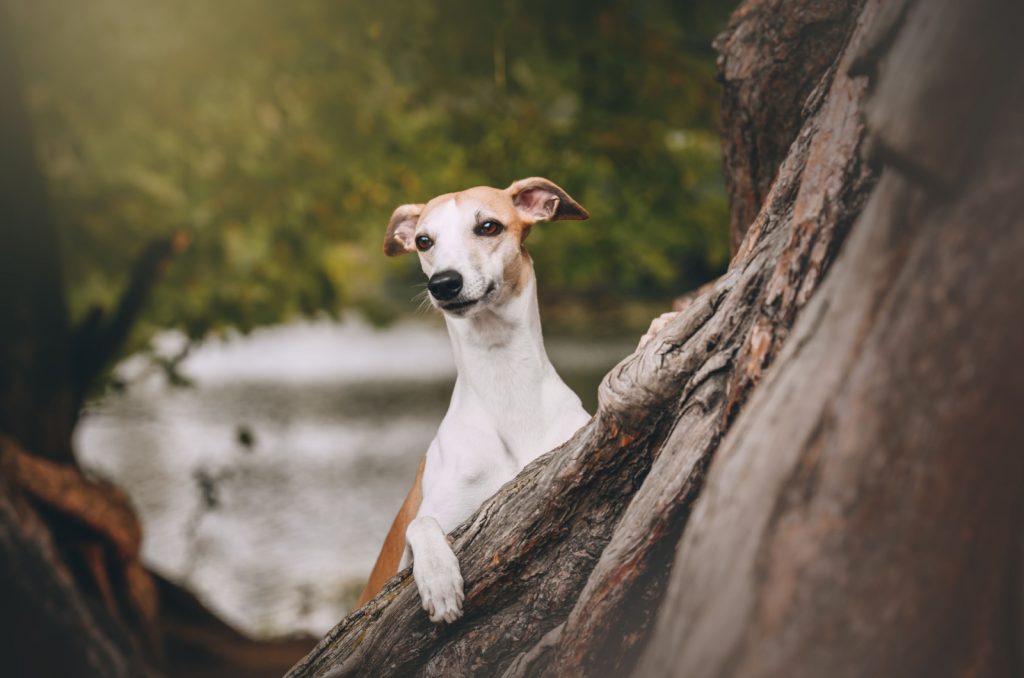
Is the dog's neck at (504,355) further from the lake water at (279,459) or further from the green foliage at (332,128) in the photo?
the lake water at (279,459)

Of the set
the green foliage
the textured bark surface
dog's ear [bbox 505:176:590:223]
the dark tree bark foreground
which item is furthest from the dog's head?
the green foliage

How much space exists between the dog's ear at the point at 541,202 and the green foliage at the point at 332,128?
11.1 feet

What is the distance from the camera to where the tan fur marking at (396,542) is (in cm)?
291

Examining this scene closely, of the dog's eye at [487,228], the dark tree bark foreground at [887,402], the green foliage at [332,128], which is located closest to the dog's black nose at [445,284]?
the dog's eye at [487,228]

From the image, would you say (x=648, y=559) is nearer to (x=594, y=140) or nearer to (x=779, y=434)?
(x=779, y=434)

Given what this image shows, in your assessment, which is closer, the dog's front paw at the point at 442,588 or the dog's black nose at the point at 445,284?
the dog's front paw at the point at 442,588

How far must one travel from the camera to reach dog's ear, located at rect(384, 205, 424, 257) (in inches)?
119

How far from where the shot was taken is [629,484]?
7.49 feet

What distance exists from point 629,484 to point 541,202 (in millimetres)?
1049

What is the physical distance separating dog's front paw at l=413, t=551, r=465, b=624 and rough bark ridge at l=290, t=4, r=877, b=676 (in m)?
0.03

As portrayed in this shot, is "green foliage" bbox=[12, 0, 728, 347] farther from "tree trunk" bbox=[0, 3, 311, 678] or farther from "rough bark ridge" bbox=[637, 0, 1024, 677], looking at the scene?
"rough bark ridge" bbox=[637, 0, 1024, 677]

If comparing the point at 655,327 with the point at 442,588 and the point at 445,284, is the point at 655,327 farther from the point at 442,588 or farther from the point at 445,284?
the point at 442,588

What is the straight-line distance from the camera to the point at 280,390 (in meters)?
18.3

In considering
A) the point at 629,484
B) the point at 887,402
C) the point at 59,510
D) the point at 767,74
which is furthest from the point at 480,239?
the point at 59,510
